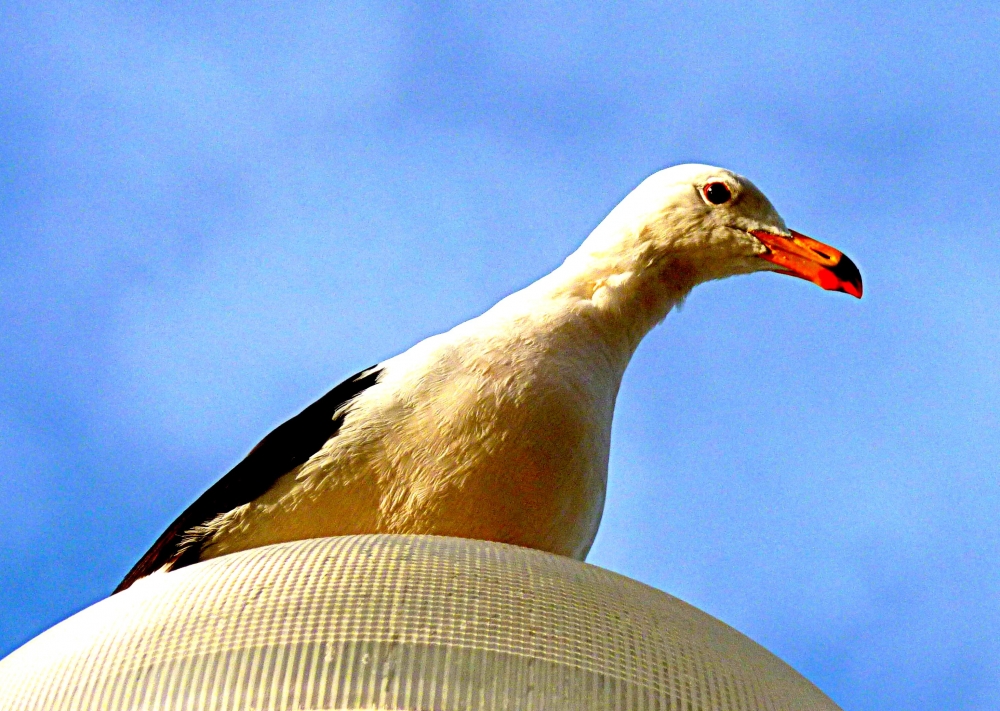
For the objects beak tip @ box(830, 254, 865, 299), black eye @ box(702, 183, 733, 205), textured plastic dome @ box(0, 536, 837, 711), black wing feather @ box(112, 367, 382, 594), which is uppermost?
black eye @ box(702, 183, 733, 205)

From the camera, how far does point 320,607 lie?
6.80ft

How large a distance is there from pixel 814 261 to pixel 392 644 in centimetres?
233

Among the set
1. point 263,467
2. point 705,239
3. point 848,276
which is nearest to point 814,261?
point 848,276

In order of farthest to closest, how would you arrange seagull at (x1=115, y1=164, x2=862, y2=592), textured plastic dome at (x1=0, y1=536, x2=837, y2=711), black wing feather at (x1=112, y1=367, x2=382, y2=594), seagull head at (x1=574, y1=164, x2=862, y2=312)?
seagull head at (x1=574, y1=164, x2=862, y2=312), black wing feather at (x1=112, y1=367, x2=382, y2=594), seagull at (x1=115, y1=164, x2=862, y2=592), textured plastic dome at (x1=0, y1=536, x2=837, y2=711)

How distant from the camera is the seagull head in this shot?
3.70 m

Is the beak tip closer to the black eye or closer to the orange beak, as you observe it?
the orange beak

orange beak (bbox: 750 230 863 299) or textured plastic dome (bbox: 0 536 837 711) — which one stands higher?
orange beak (bbox: 750 230 863 299)

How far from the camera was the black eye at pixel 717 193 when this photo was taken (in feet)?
12.4

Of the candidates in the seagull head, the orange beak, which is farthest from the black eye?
the orange beak

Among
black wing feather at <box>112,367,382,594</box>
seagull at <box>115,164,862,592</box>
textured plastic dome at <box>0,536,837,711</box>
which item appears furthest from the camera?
black wing feather at <box>112,367,382,594</box>

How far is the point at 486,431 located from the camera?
2992mm

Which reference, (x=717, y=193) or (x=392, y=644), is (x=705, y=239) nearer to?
(x=717, y=193)

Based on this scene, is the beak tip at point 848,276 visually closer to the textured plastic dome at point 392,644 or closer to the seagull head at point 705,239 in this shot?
the seagull head at point 705,239

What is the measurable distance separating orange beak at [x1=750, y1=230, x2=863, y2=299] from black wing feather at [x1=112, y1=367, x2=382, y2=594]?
1390 mm
